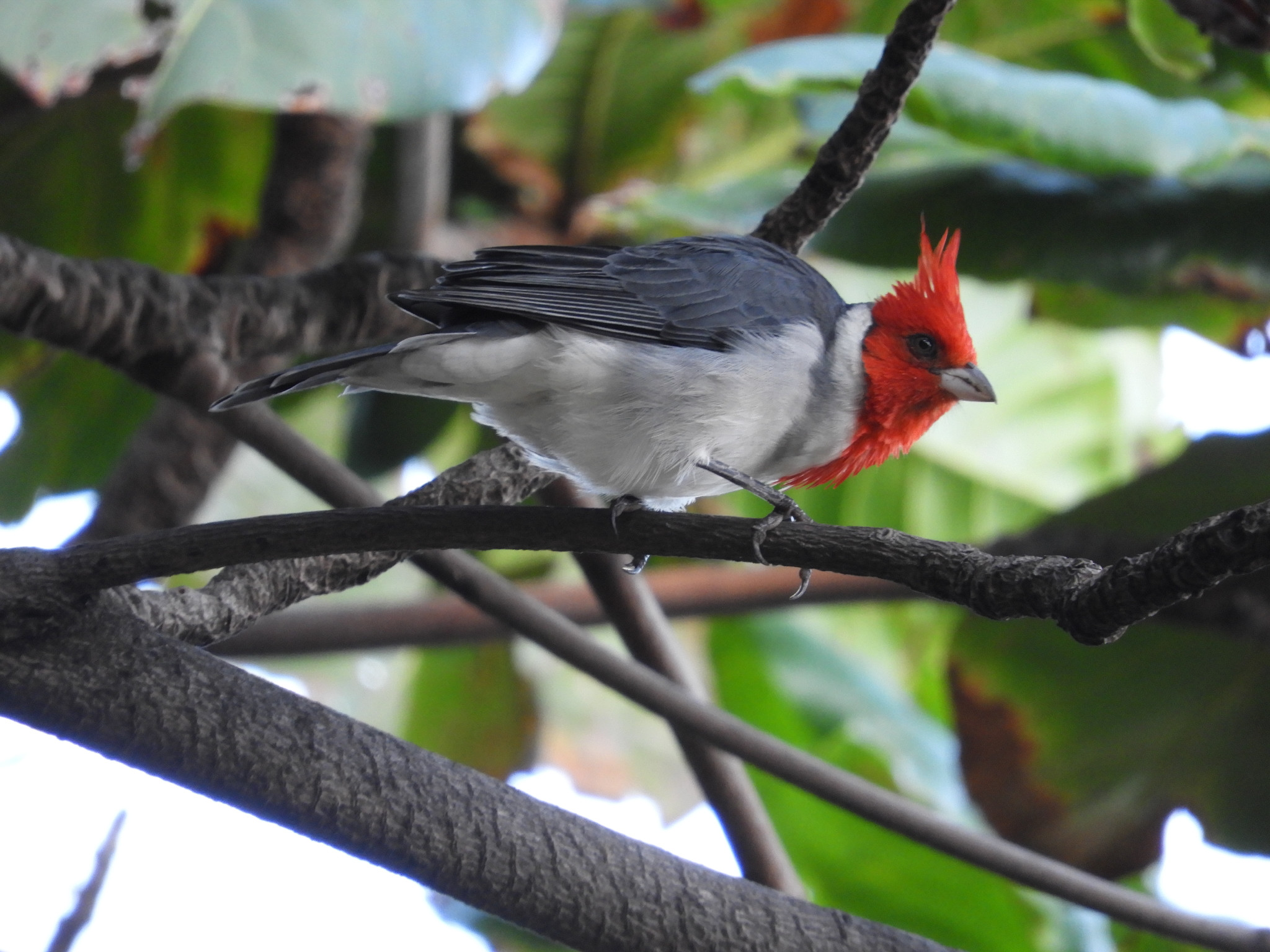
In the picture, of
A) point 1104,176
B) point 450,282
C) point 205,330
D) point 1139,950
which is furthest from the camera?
point 1139,950

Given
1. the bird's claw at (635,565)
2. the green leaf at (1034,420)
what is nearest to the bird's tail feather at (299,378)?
the bird's claw at (635,565)

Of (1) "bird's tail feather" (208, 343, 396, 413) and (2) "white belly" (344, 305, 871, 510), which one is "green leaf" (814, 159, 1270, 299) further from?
(1) "bird's tail feather" (208, 343, 396, 413)

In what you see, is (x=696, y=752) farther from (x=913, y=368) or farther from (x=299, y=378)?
(x=299, y=378)

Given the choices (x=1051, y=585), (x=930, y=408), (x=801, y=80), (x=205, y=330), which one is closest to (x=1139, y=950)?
(x=930, y=408)

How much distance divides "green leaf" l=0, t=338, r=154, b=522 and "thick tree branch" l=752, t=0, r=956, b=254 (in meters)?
2.18

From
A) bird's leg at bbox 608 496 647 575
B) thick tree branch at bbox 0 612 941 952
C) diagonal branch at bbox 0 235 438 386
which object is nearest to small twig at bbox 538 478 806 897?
bird's leg at bbox 608 496 647 575

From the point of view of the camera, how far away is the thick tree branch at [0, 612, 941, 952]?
4.64ft

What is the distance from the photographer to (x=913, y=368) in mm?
2178

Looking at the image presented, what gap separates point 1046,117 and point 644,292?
1.01 metres

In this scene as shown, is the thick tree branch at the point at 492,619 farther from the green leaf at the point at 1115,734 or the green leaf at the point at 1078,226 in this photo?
the green leaf at the point at 1078,226

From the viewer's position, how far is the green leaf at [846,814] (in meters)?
3.48

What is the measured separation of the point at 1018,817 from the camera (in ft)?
10.9

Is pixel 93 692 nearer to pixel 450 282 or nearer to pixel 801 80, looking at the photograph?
pixel 450 282

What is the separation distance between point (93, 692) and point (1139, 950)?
2.85 meters
